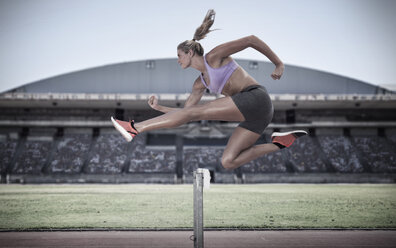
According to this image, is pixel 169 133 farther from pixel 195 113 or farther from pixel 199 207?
pixel 195 113

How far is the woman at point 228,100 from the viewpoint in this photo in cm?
418

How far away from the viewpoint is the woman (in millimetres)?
4180

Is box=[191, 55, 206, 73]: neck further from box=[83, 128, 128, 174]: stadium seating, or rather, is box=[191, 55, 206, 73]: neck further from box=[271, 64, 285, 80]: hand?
box=[83, 128, 128, 174]: stadium seating

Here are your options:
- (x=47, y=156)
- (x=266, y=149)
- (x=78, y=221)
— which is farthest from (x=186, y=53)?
(x=47, y=156)

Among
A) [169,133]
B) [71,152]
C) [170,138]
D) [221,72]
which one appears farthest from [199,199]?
[169,133]

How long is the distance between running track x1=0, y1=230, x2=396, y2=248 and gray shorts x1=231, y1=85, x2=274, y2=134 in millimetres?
2276

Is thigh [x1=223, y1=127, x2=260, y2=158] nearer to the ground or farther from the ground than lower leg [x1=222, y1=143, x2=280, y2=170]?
farther from the ground

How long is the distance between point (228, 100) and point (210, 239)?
9.93 feet

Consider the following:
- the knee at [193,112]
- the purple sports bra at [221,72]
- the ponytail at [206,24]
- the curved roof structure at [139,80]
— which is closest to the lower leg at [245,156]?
the knee at [193,112]

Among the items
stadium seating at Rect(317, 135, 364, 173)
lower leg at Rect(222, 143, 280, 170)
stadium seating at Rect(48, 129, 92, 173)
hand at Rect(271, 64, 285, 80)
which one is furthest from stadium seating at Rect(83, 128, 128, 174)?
hand at Rect(271, 64, 285, 80)

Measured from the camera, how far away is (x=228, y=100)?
13.9 feet

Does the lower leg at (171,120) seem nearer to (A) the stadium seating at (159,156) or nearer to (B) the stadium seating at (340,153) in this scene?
(A) the stadium seating at (159,156)

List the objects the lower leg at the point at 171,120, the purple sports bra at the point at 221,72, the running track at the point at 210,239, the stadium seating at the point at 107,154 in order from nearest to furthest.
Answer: the lower leg at the point at 171,120, the purple sports bra at the point at 221,72, the running track at the point at 210,239, the stadium seating at the point at 107,154

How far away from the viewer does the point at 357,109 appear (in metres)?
37.6
